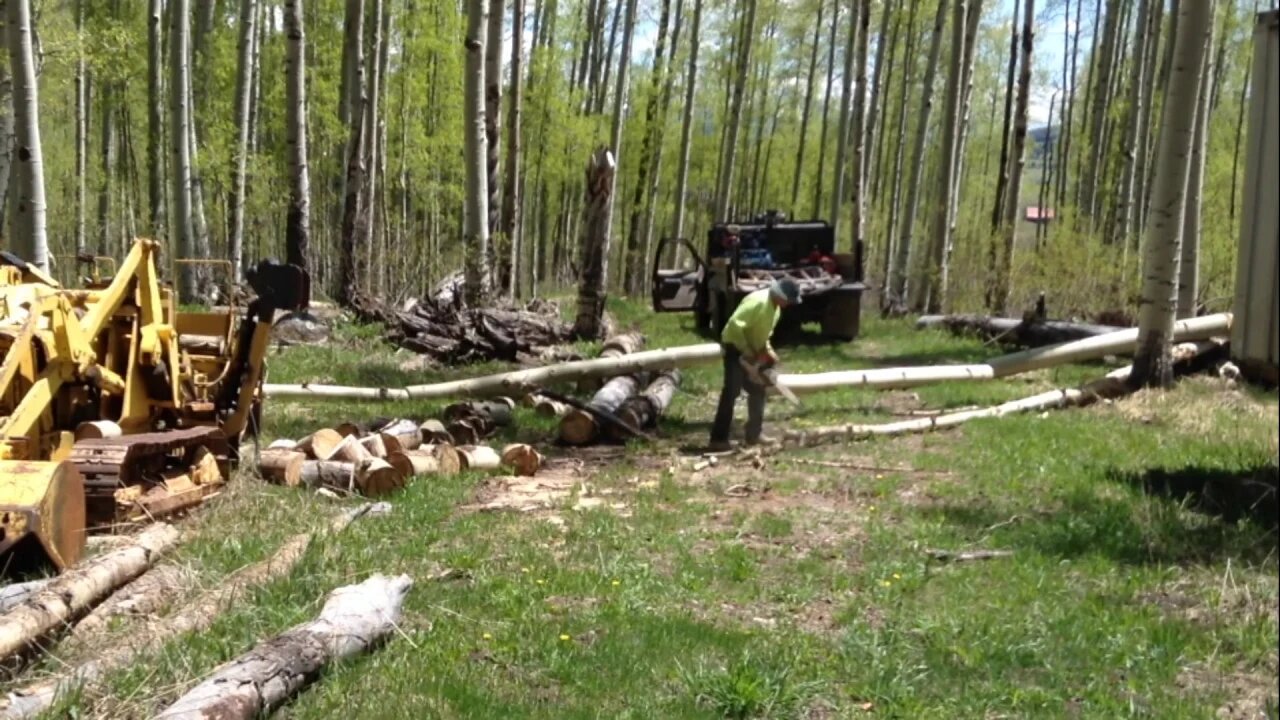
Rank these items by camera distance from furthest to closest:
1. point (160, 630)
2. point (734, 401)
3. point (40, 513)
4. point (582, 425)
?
point (582, 425) < point (734, 401) < point (40, 513) < point (160, 630)

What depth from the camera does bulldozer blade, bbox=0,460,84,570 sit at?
5.96 meters

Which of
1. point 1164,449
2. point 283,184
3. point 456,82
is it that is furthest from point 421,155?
point 1164,449

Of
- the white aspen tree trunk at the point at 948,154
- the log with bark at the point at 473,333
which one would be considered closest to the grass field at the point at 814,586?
the log with bark at the point at 473,333

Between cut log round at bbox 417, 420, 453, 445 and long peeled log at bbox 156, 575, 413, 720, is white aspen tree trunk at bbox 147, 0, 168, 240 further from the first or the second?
long peeled log at bbox 156, 575, 413, 720

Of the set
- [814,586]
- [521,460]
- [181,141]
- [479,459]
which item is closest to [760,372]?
[521,460]

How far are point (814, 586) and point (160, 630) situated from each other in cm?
349

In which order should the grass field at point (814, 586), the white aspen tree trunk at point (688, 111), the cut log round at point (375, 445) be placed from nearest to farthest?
the grass field at point (814, 586) < the cut log round at point (375, 445) < the white aspen tree trunk at point (688, 111)

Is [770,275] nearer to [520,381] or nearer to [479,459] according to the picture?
[520,381]

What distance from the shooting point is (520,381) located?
43.4 ft

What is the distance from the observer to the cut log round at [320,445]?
977cm

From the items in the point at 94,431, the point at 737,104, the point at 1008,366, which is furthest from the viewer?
the point at 737,104

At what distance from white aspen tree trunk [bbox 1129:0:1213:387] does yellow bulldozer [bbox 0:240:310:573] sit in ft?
27.9

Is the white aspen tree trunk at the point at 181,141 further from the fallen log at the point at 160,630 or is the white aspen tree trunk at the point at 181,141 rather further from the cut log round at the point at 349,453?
the fallen log at the point at 160,630

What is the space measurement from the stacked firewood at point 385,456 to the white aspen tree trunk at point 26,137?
4201 millimetres
